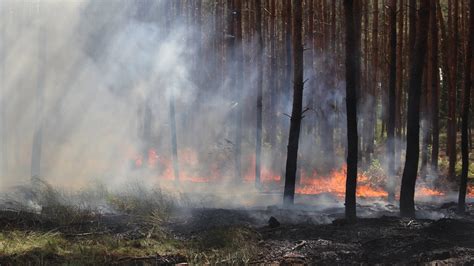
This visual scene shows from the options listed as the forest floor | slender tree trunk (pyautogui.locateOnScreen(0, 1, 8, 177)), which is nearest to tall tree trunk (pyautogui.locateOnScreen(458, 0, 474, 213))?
the forest floor

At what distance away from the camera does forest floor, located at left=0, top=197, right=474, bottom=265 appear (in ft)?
21.9

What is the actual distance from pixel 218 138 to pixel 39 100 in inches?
450


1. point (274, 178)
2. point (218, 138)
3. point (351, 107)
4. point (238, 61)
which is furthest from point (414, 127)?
point (218, 138)

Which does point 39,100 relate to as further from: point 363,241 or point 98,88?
point 363,241

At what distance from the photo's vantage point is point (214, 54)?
1039 inches

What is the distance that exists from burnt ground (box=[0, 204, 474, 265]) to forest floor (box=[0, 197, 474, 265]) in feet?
0.04

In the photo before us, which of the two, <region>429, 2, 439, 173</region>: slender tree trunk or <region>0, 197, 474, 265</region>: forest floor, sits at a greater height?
<region>429, 2, 439, 173</region>: slender tree trunk

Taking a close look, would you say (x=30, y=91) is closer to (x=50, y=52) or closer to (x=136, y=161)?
(x=50, y=52)

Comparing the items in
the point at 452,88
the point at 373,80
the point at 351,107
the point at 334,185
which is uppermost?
the point at 373,80

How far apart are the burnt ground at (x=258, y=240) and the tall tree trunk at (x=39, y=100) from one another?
743 cm

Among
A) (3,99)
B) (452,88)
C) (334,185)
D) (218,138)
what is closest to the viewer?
(3,99)

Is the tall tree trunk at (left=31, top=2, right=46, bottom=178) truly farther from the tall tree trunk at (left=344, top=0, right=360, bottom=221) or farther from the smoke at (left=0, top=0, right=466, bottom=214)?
the tall tree trunk at (left=344, top=0, right=360, bottom=221)

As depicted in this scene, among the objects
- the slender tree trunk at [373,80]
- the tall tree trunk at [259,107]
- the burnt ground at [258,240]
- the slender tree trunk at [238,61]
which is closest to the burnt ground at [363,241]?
the burnt ground at [258,240]

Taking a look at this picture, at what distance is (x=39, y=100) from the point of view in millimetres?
17547
